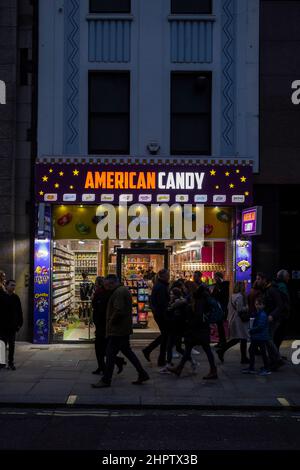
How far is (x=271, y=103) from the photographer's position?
52.1 ft

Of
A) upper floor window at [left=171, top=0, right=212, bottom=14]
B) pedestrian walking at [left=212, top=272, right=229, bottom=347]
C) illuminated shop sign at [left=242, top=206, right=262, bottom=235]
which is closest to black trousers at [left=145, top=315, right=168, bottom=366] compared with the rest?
pedestrian walking at [left=212, top=272, right=229, bottom=347]

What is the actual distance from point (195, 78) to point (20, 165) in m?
5.08

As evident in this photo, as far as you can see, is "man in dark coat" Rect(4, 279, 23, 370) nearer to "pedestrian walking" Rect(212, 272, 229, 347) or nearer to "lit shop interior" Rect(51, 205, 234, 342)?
"lit shop interior" Rect(51, 205, 234, 342)

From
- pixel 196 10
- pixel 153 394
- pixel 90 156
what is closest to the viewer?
pixel 153 394

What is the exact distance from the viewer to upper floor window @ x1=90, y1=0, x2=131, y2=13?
16094mm

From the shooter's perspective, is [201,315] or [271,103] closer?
[201,315]

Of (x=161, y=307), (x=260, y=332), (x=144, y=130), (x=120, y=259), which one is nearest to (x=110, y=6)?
(x=144, y=130)

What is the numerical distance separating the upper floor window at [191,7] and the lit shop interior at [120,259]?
204 inches

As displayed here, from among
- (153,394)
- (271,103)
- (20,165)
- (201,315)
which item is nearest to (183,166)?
(271,103)

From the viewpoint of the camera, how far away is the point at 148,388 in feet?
34.9

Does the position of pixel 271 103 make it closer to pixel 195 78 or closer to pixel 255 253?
pixel 195 78

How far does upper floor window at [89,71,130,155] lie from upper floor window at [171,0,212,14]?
7.20ft

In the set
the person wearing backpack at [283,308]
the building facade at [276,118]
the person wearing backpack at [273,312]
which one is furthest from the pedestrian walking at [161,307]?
the building facade at [276,118]

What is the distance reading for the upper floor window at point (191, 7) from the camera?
16.1 meters
